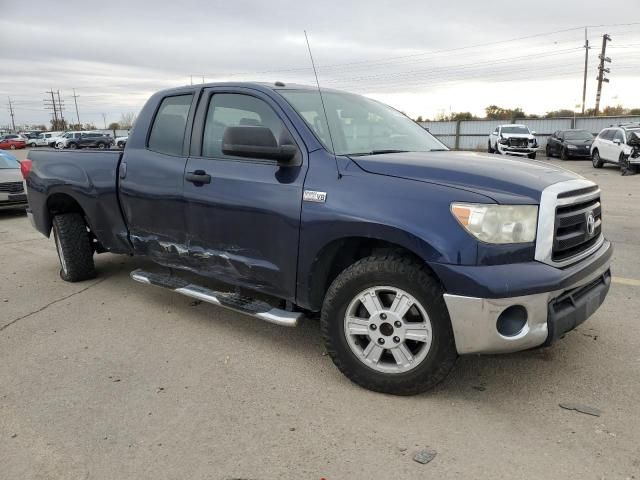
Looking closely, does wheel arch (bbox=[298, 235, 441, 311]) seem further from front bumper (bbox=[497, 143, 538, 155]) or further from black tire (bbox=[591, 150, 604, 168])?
front bumper (bbox=[497, 143, 538, 155])

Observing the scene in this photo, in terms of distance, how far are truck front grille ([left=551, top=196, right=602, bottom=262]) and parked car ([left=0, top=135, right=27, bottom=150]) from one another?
201 ft

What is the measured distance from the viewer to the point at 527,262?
273cm

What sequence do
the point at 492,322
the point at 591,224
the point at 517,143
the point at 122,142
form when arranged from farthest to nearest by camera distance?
the point at 517,143, the point at 122,142, the point at 591,224, the point at 492,322

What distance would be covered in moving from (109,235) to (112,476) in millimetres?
2898

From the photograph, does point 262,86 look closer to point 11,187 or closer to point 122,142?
point 11,187

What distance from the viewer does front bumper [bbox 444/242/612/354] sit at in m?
2.69

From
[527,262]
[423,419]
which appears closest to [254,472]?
[423,419]

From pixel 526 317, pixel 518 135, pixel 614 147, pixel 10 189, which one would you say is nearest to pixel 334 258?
pixel 526 317

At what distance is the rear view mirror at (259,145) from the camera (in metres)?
3.25

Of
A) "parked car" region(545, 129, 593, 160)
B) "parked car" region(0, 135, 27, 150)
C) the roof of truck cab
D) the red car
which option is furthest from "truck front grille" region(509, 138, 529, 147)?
the red car

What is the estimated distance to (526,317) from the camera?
2.73 metres

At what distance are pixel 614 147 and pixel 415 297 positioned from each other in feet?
60.6

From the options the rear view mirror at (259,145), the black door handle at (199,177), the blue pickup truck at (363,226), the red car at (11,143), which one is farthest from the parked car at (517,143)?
the red car at (11,143)

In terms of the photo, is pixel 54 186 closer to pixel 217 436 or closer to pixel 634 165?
pixel 217 436
